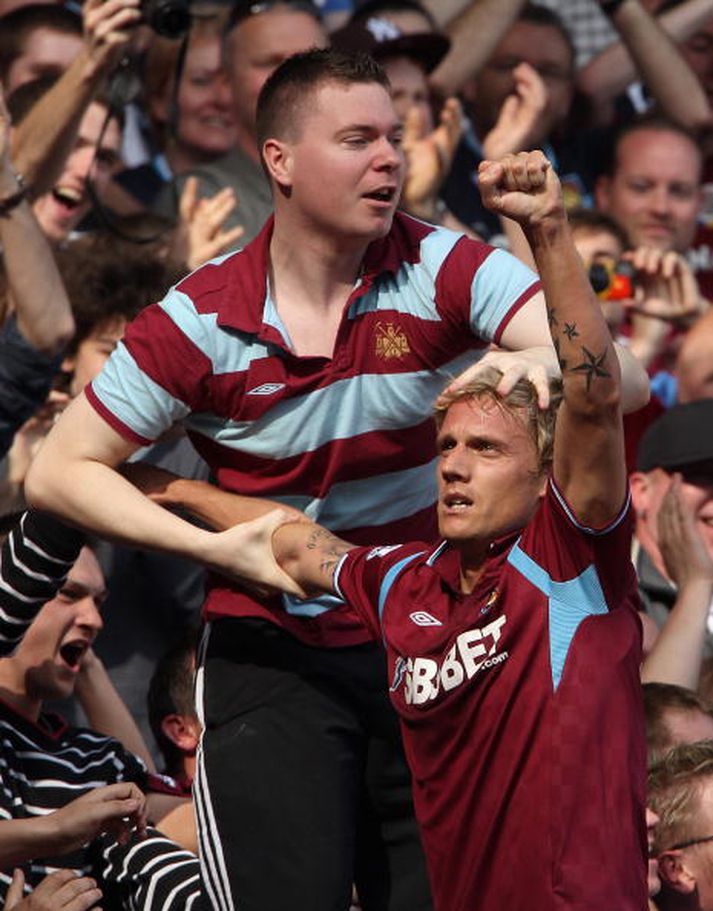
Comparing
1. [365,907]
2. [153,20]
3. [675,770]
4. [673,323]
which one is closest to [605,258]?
[673,323]

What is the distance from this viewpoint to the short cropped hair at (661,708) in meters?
4.95

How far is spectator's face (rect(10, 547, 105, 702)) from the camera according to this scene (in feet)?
16.1

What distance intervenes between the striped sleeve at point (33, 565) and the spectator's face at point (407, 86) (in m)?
3.08

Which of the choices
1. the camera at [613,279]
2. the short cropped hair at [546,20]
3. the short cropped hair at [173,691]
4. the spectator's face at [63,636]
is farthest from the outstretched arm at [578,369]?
the short cropped hair at [546,20]

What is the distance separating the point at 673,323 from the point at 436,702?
3.73 m

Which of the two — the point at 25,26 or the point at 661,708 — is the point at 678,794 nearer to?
the point at 661,708

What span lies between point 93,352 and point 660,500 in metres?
1.76

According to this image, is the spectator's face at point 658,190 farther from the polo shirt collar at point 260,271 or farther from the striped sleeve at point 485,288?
the striped sleeve at point 485,288

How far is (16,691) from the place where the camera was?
4.90 m

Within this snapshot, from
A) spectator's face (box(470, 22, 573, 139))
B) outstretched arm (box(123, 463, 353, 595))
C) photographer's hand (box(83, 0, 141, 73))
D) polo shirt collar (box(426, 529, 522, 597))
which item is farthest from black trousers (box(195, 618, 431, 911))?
spectator's face (box(470, 22, 573, 139))

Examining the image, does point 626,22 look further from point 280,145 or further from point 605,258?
point 280,145

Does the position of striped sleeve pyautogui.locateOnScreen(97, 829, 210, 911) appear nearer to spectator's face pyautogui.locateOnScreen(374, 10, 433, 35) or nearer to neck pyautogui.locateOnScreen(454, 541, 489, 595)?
neck pyautogui.locateOnScreen(454, 541, 489, 595)

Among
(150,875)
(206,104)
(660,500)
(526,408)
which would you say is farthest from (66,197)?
(526,408)

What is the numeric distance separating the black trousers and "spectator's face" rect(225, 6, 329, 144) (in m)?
3.00
